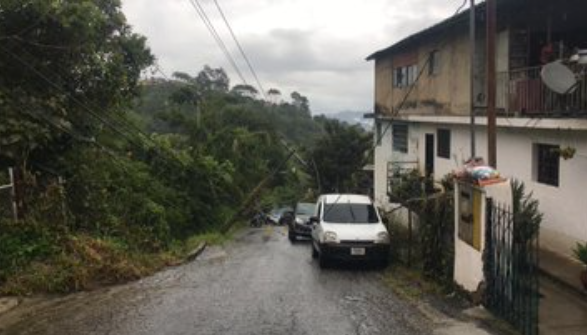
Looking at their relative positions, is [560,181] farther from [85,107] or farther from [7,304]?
[85,107]

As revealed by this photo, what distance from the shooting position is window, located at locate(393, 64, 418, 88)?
25.4 m

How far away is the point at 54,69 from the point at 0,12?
2115 mm

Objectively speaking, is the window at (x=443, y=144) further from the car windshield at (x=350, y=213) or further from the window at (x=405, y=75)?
the car windshield at (x=350, y=213)

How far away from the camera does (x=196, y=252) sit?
19891 millimetres

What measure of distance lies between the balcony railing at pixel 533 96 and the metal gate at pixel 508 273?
3.80 m

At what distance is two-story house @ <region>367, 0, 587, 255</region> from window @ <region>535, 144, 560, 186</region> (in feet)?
0.08

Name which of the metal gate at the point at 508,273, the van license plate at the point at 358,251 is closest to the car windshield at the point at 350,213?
the van license plate at the point at 358,251

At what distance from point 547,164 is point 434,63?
8.22m

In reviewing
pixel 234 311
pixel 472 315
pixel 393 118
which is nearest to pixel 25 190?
pixel 234 311

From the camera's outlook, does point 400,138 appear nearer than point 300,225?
No

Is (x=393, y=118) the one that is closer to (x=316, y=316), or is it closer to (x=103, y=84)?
(x=103, y=84)

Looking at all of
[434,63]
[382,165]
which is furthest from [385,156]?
[434,63]

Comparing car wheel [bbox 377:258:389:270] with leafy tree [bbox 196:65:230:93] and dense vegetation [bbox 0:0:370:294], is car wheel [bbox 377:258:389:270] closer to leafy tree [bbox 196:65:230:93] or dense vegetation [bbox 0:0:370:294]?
dense vegetation [bbox 0:0:370:294]

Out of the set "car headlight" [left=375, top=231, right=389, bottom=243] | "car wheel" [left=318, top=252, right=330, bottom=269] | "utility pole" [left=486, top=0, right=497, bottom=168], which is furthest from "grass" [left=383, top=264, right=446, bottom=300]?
"utility pole" [left=486, top=0, right=497, bottom=168]
